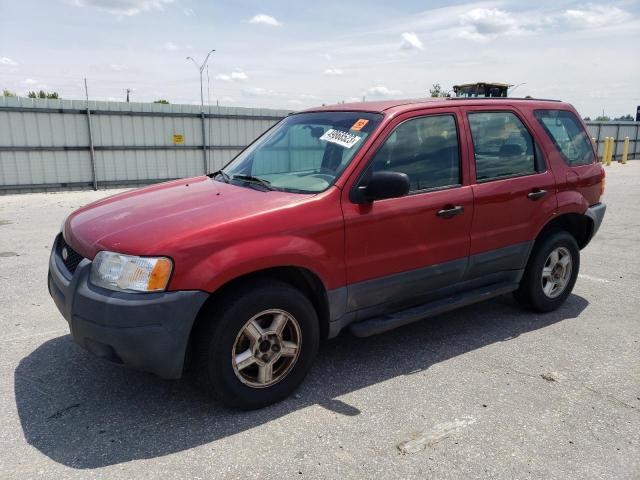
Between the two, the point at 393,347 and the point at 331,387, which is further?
the point at 393,347

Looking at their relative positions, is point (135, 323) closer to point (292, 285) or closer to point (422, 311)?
point (292, 285)

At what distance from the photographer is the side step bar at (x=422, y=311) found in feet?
11.2

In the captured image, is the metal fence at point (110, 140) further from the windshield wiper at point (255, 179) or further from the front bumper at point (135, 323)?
the front bumper at point (135, 323)

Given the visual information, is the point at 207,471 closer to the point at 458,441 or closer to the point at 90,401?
the point at 90,401

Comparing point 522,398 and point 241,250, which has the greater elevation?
point 241,250

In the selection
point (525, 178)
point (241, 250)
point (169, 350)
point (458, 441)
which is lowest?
point (458, 441)

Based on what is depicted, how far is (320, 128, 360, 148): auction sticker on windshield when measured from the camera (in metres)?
3.47

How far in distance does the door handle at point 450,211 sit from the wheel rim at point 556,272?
1.35m

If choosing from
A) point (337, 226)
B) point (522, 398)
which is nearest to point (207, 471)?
point (337, 226)

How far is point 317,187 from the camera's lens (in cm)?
328

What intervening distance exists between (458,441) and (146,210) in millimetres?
2245

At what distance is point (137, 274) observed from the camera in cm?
267

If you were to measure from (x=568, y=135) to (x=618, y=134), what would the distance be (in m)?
28.6

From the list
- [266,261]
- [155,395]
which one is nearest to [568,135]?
[266,261]
